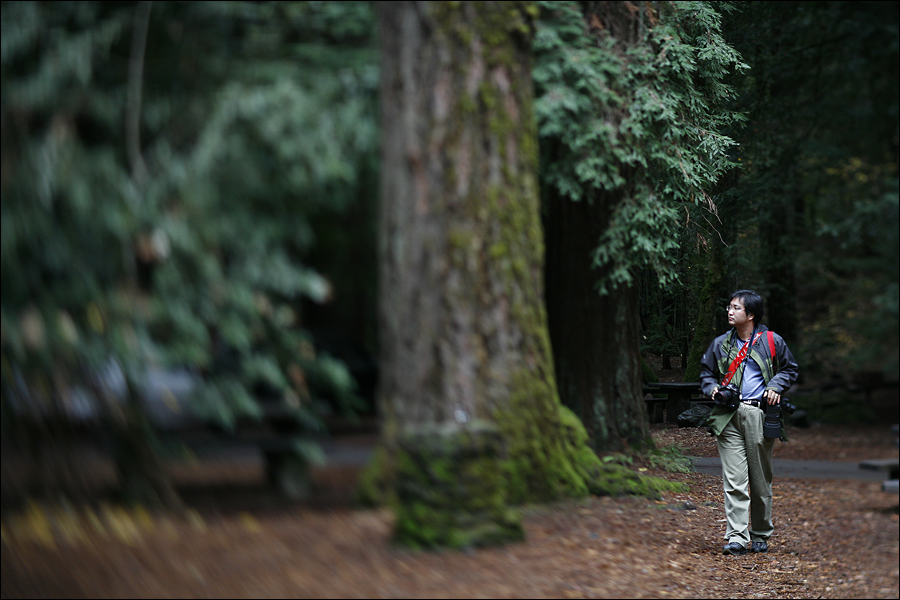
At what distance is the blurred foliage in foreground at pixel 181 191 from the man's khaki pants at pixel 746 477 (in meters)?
2.30

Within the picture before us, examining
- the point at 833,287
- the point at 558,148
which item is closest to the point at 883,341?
the point at 833,287

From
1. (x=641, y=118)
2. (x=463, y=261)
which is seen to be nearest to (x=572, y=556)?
(x=463, y=261)

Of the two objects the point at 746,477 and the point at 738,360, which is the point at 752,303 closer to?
the point at 738,360

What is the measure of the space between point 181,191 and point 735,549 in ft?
11.1

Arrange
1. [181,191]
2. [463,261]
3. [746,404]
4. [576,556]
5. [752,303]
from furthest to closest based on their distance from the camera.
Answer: [181,191] < [463,261] < [576,556] < [746,404] < [752,303]

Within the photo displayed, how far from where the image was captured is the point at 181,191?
4.56 meters

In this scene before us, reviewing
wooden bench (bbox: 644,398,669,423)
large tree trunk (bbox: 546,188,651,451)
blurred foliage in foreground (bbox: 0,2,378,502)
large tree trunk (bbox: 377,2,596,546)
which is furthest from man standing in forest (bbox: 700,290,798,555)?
blurred foliage in foreground (bbox: 0,2,378,502)

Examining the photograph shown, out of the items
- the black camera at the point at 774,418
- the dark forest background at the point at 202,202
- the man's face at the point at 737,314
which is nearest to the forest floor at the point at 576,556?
the black camera at the point at 774,418

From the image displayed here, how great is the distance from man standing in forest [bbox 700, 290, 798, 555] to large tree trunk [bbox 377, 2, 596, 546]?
82 cm

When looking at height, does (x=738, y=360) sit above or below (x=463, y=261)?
below

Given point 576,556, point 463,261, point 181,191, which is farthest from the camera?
point 181,191

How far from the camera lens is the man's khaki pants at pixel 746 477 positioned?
11.1 ft

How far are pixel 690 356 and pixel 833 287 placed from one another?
2.00 feet

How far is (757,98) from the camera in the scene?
3605 millimetres
